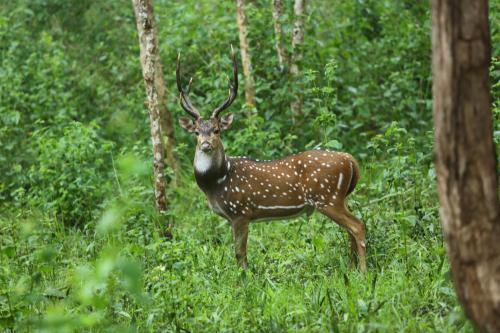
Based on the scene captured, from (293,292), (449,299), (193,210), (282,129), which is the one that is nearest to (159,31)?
(282,129)

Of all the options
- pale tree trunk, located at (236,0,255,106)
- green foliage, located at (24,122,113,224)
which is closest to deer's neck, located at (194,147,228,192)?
green foliage, located at (24,122,113,224)

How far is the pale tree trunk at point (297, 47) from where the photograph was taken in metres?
12.1

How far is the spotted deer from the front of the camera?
8320 millimetres

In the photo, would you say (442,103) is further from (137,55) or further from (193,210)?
(137,55)

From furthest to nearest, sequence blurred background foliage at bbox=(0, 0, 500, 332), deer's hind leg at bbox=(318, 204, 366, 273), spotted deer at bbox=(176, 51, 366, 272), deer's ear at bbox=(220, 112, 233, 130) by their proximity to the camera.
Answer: deer's ear at bbox=(220, 112, 233, 130) < spotted deer at bbox=(176, 51, 366, 272) < deer's hind leg at bbox=(318, 204, 366, 273) < blurred background foliage at bbox=(0, 0, 500, 332)

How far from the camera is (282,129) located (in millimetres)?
12125

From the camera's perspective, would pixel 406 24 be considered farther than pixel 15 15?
No

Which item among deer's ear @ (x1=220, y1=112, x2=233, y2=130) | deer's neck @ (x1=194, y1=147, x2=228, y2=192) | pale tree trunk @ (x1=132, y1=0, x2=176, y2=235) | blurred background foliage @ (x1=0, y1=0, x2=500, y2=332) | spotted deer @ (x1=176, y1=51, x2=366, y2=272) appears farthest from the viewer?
pale tree trunk @ (x1=132, y1=0, x2=176, y2=235)

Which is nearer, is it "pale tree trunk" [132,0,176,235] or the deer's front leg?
the deer's front leg

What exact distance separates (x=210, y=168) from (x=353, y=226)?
5.49ft

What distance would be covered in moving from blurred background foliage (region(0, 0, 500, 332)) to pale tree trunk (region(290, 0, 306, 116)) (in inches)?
5.3

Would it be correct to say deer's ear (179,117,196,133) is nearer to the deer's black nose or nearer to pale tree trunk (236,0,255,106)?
the deer's black nose

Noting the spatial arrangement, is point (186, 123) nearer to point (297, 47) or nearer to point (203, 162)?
point (203, 162)

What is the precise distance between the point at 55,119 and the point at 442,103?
28.2 ft
